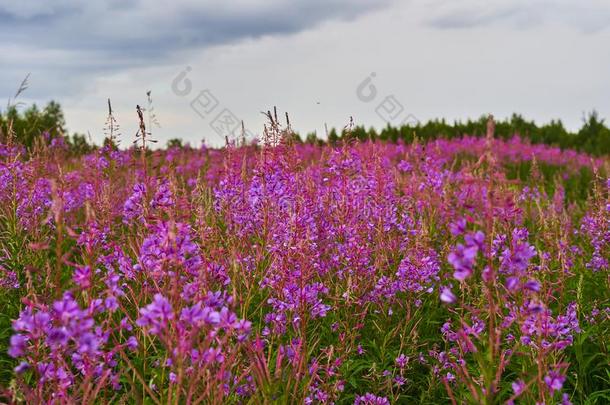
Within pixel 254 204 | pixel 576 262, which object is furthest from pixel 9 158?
pixel 576 262

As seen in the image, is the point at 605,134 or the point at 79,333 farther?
the point at 605,134

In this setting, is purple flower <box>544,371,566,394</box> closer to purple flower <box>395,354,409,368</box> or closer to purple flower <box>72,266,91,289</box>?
purple flower <box>395,354,409,368</box>

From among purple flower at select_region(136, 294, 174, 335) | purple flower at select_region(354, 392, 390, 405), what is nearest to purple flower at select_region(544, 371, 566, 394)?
purple flower at select_region(354, 392, 390, 405)

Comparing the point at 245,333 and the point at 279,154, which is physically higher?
the point at 279,154

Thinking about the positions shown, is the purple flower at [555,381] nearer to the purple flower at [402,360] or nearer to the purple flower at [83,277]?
the purple flower at [402,360]

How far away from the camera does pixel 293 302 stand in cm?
399

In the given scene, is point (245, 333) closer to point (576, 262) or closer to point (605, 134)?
point (576, 262)

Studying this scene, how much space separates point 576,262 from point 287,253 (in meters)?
4.47

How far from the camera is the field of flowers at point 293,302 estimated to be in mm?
2668

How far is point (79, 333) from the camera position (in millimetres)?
2102

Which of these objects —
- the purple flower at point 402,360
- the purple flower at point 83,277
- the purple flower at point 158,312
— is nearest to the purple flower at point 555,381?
the purple flower at point 402,360

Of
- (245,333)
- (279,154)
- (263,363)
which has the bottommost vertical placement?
(263,363)

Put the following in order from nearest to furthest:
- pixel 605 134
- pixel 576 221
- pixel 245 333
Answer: pixel 245 333
pixel 576 221
pixel 605 134

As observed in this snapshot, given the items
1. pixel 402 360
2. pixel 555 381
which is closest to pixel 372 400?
pixel 402 360
